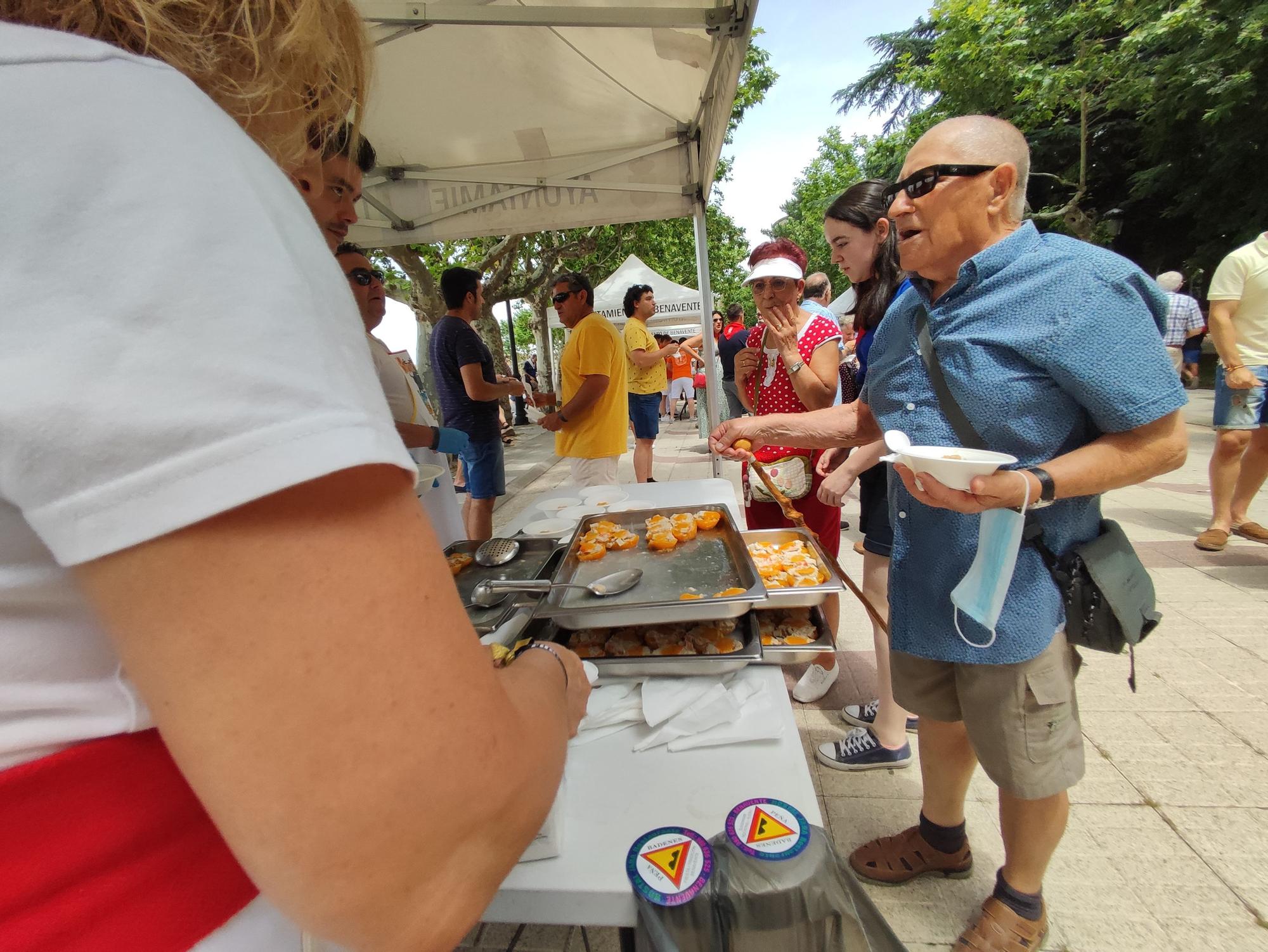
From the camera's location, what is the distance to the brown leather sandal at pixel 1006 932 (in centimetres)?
165

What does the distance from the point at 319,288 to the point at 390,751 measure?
1.06 ft

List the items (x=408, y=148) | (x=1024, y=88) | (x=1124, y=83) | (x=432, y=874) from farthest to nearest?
(x=1024, y=88)
(x=1124, y=83)
(x=408, y=148)
(x=432, y=874)

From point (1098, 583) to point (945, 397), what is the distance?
0.57m

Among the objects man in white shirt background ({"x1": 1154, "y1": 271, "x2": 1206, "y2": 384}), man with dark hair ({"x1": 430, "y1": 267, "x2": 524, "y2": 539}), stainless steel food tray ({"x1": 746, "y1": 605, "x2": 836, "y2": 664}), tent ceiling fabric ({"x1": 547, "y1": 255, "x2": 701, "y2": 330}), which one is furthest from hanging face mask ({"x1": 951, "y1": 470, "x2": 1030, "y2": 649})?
tent ceiling fabric ({"x1": 547, "y1": 255, "x2": 701, "y2": 330})

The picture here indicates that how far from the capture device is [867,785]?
2.40 m

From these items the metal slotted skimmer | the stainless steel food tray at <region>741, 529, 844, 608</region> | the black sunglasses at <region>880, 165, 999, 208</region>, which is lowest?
the stainless steel food tray at <region>741, 529, 844, 608</region>

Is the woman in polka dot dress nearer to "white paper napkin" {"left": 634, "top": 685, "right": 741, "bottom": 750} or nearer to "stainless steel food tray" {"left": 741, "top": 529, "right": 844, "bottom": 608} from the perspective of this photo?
"stainless steel food tray" {"left": 741, "top": 529, "right": 844, "bottom": 608}

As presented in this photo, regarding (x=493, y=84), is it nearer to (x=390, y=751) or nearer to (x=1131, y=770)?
(x=390, y=751)

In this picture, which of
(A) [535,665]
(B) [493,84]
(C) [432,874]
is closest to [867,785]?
(A) [535,665]

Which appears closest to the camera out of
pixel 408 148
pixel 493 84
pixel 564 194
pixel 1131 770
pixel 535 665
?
pixel 535 665

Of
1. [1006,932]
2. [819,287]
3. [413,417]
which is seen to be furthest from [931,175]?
[819,287]

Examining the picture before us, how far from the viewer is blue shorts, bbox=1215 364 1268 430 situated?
3.95m

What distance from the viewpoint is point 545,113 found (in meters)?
3.90

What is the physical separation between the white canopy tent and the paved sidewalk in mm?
2840
